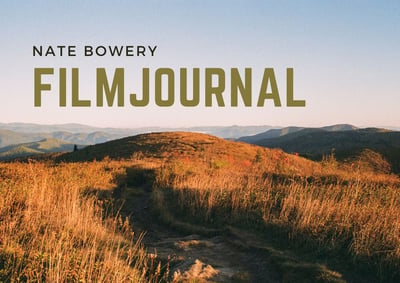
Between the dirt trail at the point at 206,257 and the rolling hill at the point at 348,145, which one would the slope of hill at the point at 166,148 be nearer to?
the rolling hill at the point at 348,145

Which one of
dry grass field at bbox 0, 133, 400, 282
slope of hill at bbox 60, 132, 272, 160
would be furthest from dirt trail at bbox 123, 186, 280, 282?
slope of hill at bbox 60, 132, 272, 160

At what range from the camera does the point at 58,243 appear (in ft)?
18.6

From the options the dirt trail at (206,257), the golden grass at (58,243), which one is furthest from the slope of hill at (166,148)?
the golden grass at (58,243)

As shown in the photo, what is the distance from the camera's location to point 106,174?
14688mm

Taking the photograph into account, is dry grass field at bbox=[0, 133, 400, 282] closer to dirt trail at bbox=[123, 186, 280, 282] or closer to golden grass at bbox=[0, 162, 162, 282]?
golden grass at bbox=[0, 162, 162, 282]

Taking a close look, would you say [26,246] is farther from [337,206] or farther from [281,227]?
[337,206]

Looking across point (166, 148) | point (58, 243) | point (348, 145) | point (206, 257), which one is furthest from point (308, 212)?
point (348, 145)

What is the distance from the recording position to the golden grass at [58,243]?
15.9ft

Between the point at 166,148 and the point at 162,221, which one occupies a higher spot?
the point at 166,148

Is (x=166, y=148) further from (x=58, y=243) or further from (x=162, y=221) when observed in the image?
(x=58, y=243)

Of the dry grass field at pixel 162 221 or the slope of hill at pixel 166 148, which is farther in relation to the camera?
the slope of hill at pixel 166 148

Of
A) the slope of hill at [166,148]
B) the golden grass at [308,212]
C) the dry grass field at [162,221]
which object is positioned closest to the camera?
the dry grass field at [162,221]

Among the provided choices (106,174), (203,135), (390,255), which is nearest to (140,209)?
(106,174)

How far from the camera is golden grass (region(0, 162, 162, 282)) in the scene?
4855 mm
